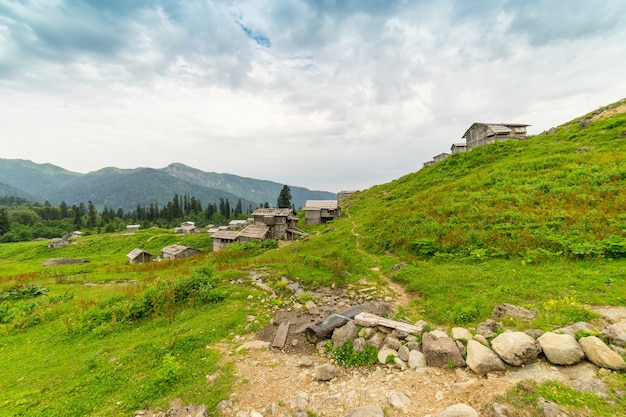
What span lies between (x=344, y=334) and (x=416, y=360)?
2.70 metres

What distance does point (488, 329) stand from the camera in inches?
322

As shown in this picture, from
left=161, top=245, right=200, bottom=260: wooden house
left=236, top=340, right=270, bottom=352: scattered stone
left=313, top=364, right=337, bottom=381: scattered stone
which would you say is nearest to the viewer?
left=313, top=364, right=337, bottom=381: scattered stone

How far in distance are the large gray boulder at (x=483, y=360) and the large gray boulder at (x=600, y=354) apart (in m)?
1.82

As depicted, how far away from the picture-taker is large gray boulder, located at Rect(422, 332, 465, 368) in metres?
7.15

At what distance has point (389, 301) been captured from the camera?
1385 cm

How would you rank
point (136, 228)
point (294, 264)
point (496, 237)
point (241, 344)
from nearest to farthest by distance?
point (241, 344) → point (496, 237) → point (294, 264) → point (136, 228)

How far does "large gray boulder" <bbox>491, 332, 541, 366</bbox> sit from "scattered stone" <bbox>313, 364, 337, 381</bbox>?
15.0 ft

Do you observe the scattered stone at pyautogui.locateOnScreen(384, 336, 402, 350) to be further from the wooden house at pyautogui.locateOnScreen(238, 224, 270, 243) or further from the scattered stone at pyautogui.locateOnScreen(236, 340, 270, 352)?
the wooden house at pyautogui.locateOnScreen(238, 224, 270, 243)

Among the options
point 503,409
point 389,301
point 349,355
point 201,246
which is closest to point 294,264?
point 389,301

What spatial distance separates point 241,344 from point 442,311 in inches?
337

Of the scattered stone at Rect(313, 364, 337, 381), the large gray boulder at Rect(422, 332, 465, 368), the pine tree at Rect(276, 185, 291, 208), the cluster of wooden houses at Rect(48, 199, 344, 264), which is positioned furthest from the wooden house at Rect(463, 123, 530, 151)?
the pine tree at Rect(276, 185, 291, 208)

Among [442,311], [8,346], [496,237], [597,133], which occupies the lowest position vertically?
[8,346]

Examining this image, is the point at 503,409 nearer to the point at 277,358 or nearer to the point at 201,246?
the point at 277,358

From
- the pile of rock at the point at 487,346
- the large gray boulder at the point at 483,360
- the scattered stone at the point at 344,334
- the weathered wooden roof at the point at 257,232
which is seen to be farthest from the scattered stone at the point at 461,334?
the weathered wooden roof at the point at 257,232
